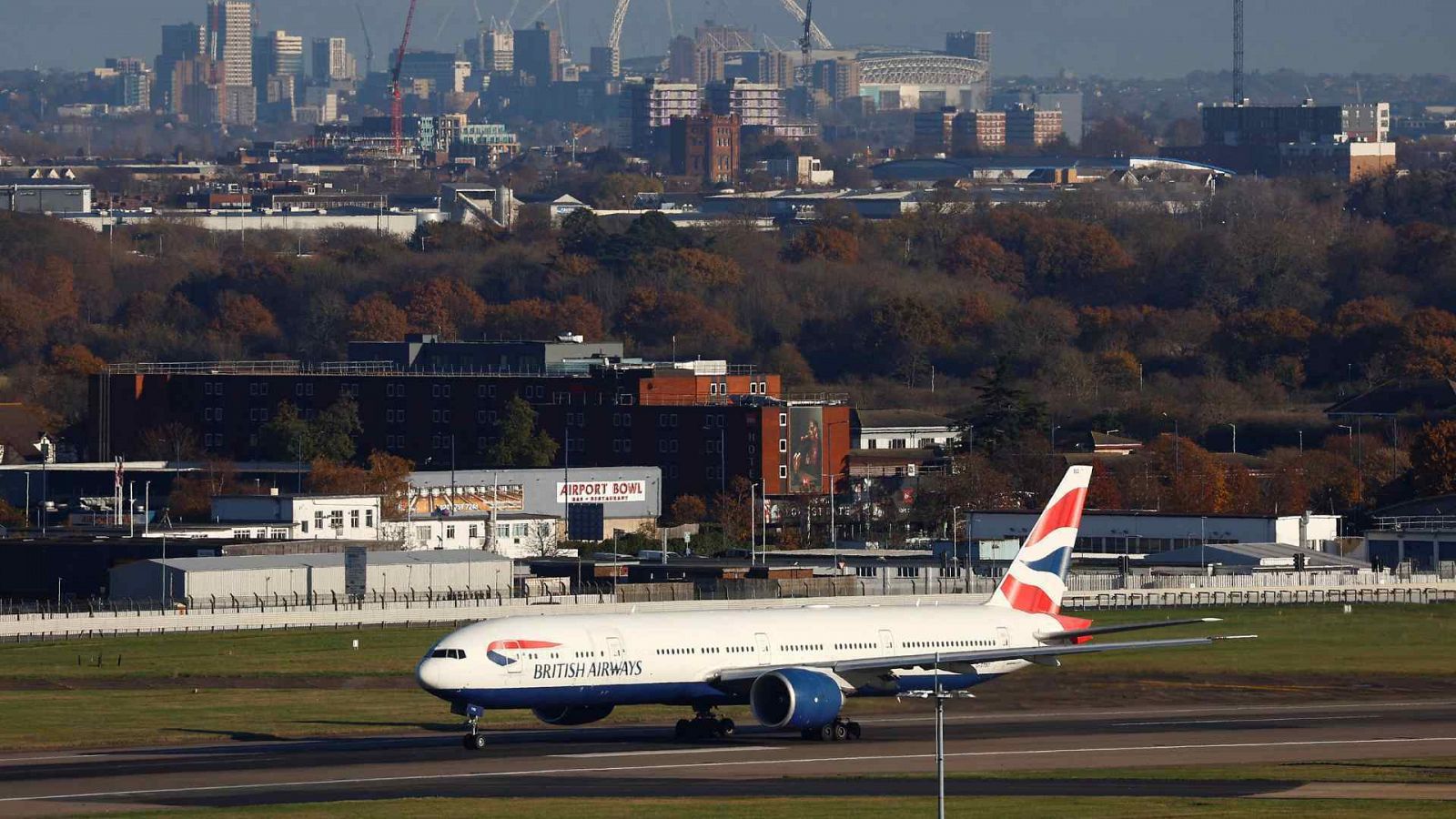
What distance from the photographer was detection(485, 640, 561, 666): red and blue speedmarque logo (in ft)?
238

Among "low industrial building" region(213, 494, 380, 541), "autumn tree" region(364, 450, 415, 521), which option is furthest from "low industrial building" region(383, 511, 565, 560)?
"autumn tree" region(364, 450, 415, 521)

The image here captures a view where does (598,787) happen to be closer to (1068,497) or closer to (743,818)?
(743,818)

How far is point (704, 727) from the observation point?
77.1 metres

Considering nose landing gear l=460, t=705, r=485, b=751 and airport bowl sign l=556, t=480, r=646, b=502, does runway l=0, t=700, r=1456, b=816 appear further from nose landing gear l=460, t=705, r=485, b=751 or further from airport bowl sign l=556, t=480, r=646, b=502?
airport bowl sign l=556, t=480, r=646, b=502

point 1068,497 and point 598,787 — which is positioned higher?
point 1068,497

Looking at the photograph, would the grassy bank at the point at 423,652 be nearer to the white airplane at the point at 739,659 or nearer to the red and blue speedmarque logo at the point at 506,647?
the white airplane at the point at 739,659

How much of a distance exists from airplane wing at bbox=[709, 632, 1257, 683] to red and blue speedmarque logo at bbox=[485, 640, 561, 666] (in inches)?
199

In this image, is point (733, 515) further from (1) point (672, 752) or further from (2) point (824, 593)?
(1) point (672, 752)

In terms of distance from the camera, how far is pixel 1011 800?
65.2 metres

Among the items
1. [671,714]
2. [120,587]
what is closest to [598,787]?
[671,714]

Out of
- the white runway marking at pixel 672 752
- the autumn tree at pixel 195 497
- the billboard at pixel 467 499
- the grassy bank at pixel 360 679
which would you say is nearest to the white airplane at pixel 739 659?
the white runway marking at pixel 672 752

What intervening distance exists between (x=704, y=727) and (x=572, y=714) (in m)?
3.81

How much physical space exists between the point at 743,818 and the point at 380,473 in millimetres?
129919

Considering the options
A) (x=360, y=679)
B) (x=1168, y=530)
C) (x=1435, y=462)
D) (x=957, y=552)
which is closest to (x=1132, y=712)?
(x=360, y=679)
